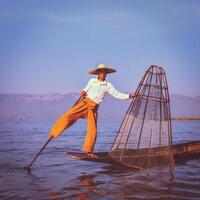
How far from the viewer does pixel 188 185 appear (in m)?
5.99

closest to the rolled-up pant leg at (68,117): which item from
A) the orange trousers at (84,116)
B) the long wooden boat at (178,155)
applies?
the orange trousers at (84,116)

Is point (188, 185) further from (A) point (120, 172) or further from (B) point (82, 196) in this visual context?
(B) point (82, 196)

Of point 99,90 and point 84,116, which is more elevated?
point 99,90

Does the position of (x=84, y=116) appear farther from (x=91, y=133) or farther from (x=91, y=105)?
(x=91, y=133)

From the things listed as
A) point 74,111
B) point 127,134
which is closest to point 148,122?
point 127,134

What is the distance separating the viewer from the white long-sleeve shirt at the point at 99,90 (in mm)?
7477

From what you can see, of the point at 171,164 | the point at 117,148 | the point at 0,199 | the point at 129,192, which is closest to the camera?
the point at 0,199

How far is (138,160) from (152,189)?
6.33 feet

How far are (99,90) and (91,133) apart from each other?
114cm

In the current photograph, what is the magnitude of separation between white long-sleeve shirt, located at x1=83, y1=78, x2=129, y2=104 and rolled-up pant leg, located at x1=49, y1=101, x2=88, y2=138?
0.36 metres

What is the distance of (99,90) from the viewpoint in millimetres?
7488

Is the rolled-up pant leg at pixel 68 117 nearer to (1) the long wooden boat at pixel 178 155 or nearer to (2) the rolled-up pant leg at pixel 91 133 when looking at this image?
(2) the rolled-up pant leg at pixel 91 133

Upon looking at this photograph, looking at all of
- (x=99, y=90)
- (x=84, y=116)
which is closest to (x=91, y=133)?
(x=84, y=116)

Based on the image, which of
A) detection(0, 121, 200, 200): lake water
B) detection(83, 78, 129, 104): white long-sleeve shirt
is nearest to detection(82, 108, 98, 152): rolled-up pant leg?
detection(83, 78, 129, 104): white long-sleeve shirt
